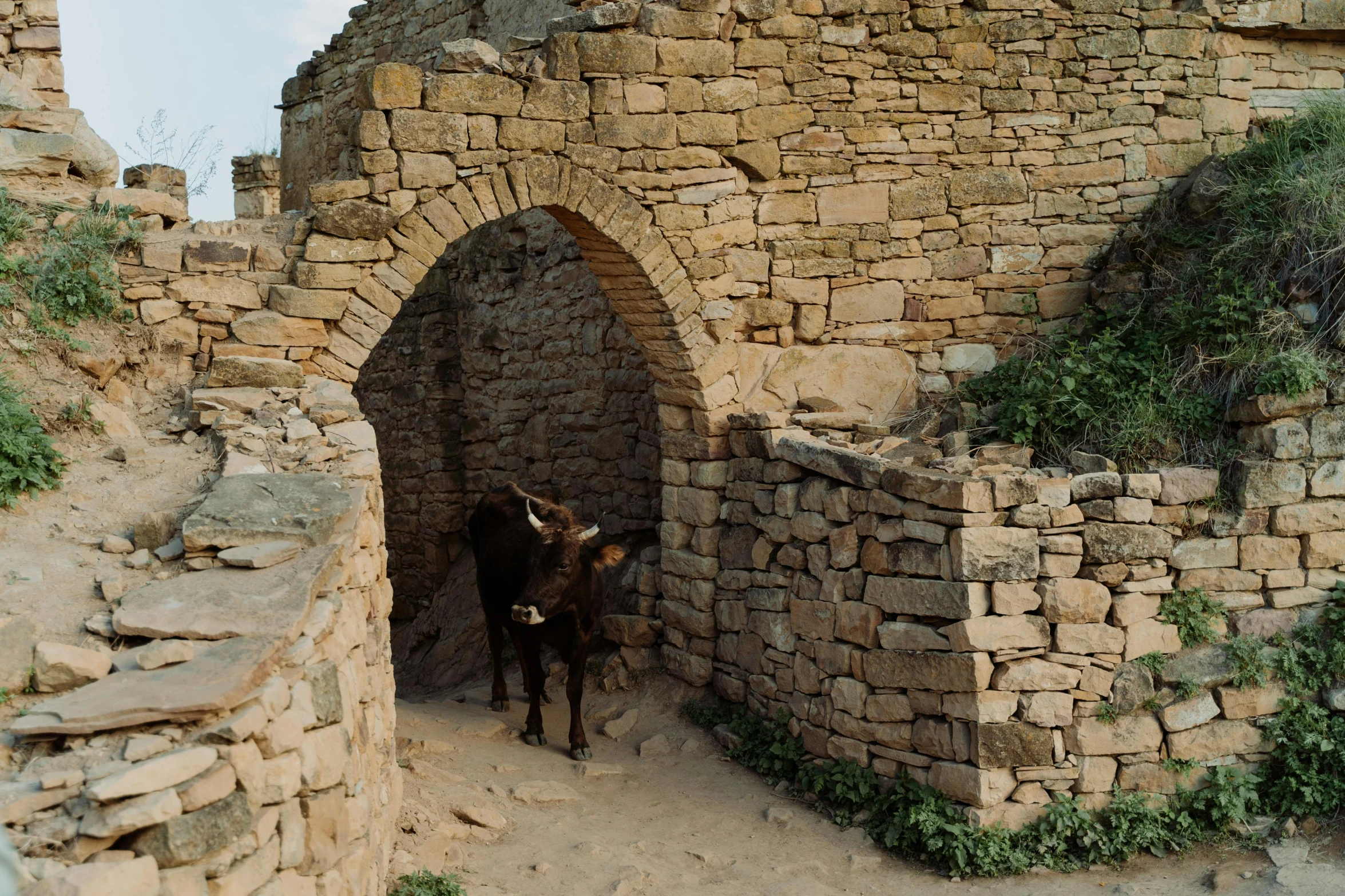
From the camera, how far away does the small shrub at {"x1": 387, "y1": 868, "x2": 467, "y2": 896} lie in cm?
455

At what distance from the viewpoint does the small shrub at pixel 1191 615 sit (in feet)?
19.4

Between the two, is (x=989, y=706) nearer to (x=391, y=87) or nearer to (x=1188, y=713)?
(x=1188, y=713)

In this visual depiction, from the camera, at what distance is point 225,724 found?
288 cm

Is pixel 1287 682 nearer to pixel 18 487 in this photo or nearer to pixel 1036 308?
pixel 1036 308

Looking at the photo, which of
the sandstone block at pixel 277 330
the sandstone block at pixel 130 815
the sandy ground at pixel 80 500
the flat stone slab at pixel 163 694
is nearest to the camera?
the sandstone block at pixel 130 815

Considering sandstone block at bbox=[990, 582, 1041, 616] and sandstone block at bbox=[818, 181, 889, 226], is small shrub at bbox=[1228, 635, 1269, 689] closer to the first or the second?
sandstone block at bbox=[990, 582, 1041, 616]

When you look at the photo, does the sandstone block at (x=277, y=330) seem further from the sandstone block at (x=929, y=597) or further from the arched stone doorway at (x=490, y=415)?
the sandstone block at (x=929, y=597)

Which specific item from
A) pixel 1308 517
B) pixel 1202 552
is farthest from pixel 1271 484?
pixel 1202 552

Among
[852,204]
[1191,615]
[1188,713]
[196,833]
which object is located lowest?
[1188,713]

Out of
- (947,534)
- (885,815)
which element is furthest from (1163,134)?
(885,815)

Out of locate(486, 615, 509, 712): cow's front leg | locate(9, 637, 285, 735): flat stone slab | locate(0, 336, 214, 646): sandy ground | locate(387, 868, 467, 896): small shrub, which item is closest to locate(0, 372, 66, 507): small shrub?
locate(0, 336, 214, 646): sandy ground

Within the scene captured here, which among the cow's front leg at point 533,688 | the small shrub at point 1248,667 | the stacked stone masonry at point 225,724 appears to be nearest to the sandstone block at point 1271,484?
the small shrub at point 1248,667

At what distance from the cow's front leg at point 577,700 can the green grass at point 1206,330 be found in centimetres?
294

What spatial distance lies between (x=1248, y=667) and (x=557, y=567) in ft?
12.7
